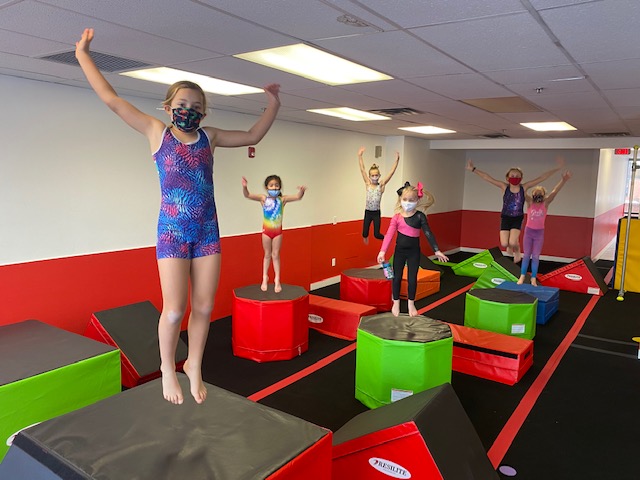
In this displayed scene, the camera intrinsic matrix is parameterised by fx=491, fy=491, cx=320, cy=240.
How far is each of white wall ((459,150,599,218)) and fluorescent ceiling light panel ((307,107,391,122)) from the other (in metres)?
6.43

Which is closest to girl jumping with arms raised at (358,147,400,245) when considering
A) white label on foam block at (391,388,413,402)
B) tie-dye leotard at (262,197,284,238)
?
tie-dye leotard at (262,197,284,238)

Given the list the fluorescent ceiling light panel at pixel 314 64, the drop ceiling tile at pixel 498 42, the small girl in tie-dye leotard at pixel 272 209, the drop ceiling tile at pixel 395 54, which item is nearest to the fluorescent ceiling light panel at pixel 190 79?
the fluorescent ceiling light panel at pixel 314 64

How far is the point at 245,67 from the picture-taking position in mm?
4156

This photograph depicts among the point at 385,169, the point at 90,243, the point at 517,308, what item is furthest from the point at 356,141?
the point at 90,243

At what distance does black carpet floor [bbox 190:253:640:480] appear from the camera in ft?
12.7

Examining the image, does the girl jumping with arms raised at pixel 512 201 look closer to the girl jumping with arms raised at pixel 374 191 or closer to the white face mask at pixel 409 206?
the girl jumping with arms raised at pixel 374 191

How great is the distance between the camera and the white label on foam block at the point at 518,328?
6402 mm

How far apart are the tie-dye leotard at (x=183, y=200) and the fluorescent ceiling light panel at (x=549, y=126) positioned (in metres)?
7.01

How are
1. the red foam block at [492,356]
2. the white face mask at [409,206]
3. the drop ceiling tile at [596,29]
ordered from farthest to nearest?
the red foam block at [492,356] → the white face mask at [409,206] → the drop ceiling tile at [596,29]

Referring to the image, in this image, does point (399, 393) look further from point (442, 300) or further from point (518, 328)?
point (442, 300)

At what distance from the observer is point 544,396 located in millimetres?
4965

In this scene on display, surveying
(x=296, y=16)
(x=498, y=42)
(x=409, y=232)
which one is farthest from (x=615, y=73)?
(x=296, y=16)

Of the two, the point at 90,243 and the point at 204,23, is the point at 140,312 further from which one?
the point at 204,23

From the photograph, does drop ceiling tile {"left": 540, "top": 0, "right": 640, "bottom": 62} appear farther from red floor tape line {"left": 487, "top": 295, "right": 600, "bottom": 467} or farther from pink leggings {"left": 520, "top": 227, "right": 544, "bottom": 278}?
pink leggings {"left": 520, "top": 227, "right": 544, "bottom": 278}
